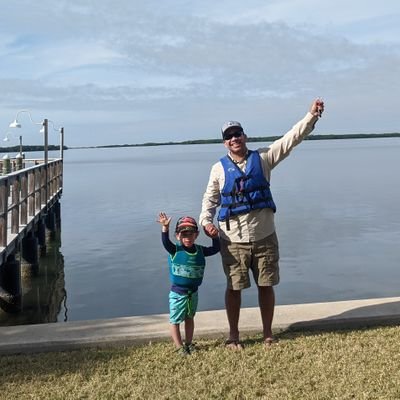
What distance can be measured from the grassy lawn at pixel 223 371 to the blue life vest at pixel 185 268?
59cm

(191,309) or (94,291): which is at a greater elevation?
(191,309)

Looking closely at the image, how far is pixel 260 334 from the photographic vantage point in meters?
5.45

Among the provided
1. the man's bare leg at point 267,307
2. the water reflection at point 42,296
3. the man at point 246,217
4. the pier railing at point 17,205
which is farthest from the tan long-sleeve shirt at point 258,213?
the water reflection at point 42,296

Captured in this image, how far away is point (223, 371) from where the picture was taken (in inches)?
177

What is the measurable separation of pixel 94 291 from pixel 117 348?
770cm

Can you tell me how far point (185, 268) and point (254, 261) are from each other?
60 cm

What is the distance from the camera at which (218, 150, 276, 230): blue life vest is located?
498 centimetres

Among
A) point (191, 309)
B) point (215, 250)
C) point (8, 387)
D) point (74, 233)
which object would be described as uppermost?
point (215, 250)

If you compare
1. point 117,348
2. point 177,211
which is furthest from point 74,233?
point 117,348

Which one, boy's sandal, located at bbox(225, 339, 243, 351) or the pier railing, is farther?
the pier railing

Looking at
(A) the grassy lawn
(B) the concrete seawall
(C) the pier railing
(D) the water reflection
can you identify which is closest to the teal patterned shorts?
(A) the grassy lawn

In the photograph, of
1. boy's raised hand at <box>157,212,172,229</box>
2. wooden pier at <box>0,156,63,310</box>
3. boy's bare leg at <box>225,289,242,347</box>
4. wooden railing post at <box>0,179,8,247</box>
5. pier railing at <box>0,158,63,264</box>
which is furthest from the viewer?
wooden pier at <box>0,156,63,310</box>

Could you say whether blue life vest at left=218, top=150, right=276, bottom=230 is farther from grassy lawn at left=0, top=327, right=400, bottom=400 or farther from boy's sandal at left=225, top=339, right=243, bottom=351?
grassy lawn at left=0, top=327, right=400, bottom=400

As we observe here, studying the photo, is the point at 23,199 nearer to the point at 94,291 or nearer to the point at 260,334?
the point at 94,291
